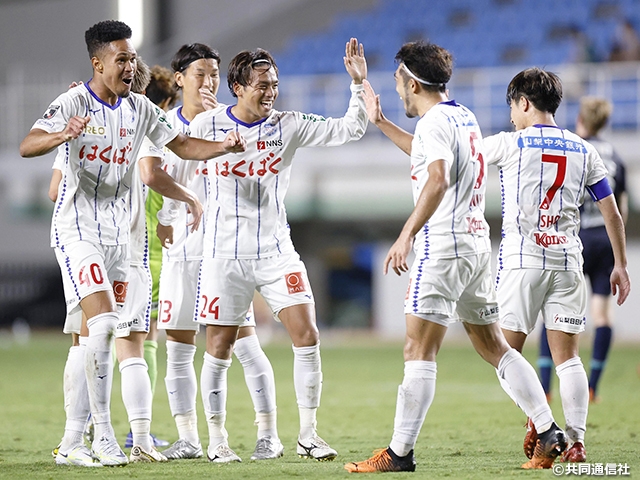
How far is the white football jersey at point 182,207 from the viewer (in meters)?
6.15

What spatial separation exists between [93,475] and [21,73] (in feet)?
67.1

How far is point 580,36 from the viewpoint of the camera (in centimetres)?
1980

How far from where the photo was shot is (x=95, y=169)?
5410 mm

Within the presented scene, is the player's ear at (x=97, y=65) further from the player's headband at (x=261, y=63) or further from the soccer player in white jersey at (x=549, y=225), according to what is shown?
the soccer player in white jersey at (x=549, y=225)

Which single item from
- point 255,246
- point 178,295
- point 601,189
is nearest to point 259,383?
point 178,295

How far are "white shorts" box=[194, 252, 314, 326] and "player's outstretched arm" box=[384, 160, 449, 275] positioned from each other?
1065 millimetres

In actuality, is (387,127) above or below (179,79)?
below

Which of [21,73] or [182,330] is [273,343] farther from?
[182,330]

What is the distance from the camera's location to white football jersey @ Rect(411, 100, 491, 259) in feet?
16.4

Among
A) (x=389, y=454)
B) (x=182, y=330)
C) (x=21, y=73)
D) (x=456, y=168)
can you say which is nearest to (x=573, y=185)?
(x=456, y=168)

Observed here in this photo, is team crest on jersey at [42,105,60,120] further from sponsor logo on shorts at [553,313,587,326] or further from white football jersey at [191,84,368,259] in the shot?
sponsor logo on shorts at [553,313,587,326]

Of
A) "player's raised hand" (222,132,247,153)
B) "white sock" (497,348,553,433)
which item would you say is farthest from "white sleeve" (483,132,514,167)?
"player's raised hand" (222,132,247,153)

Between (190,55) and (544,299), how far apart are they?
264 centimetres

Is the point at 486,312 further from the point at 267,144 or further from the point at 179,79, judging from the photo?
the point at 179,79
